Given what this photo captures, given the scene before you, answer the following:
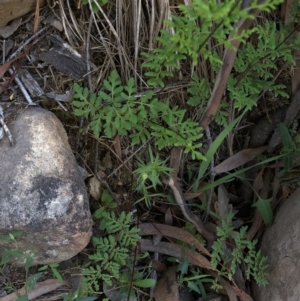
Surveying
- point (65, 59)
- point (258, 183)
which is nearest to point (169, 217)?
point (258, 183)

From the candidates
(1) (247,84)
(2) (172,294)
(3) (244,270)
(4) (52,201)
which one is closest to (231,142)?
(1) (247,84)

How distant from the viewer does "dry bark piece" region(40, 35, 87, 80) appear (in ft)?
7.92

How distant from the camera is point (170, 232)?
2.75 metres

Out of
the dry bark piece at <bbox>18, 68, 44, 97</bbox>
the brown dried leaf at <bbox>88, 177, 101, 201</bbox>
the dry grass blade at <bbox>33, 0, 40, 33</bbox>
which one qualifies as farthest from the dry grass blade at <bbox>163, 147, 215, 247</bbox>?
the dry grass blade at <bbox>33, 0, 40, 33</bbox>

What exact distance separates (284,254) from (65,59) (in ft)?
5.30

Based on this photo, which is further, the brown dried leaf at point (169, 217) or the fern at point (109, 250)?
the brown dried leaf at point (169, 217)

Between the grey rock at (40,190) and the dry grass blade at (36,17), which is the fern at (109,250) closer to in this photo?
the grey rock at (40,190)

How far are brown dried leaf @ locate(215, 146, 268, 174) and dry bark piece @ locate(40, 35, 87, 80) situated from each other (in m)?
1.02

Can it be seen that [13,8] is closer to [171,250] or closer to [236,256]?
[171,250]

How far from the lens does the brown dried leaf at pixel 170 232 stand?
2678 millimetres

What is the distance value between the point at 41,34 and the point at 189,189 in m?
1.22

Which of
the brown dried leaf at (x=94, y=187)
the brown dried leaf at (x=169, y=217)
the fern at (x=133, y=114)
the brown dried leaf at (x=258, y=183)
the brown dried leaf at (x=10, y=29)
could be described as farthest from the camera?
the brown dried leaf at (x=258, y=183)

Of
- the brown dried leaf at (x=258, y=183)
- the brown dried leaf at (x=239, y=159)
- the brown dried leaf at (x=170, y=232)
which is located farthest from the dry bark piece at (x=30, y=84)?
the brown dried leaf at (x=258, y=183)

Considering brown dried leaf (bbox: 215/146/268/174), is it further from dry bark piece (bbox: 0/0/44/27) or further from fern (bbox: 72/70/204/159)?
dry bark piece (bbox: 0/0/44/27)
